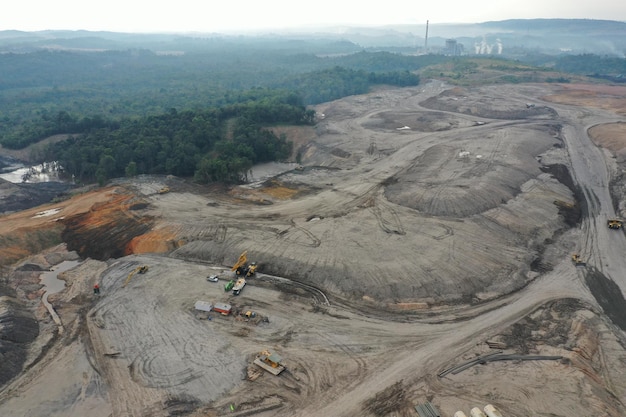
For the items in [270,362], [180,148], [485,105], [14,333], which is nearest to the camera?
[270,362]

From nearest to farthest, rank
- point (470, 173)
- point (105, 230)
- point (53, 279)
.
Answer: point (53, 279)
point (105, 230)
point (470, 173)

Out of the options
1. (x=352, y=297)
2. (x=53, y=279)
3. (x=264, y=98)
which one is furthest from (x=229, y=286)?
(x=264, y=98)

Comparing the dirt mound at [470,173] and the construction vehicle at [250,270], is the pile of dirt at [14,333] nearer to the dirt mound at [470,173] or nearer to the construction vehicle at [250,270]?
the construction vehicle at [250,270]

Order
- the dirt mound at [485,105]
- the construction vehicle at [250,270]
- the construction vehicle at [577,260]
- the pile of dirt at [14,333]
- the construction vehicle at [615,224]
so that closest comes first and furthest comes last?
the pile of dirt at [14,333] < the construction vehicle at [250,270] < the construction vehicle at [577,260] < the construction vehicle at [615,224] < the dirt mound at [485,105]

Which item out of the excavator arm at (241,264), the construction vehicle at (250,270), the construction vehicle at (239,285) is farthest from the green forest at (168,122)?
the construction vehicle at (239,285)

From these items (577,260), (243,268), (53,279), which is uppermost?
(243,268)

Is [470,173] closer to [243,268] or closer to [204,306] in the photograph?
[243,268]

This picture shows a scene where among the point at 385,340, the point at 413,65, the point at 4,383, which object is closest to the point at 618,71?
the point at 413,65
